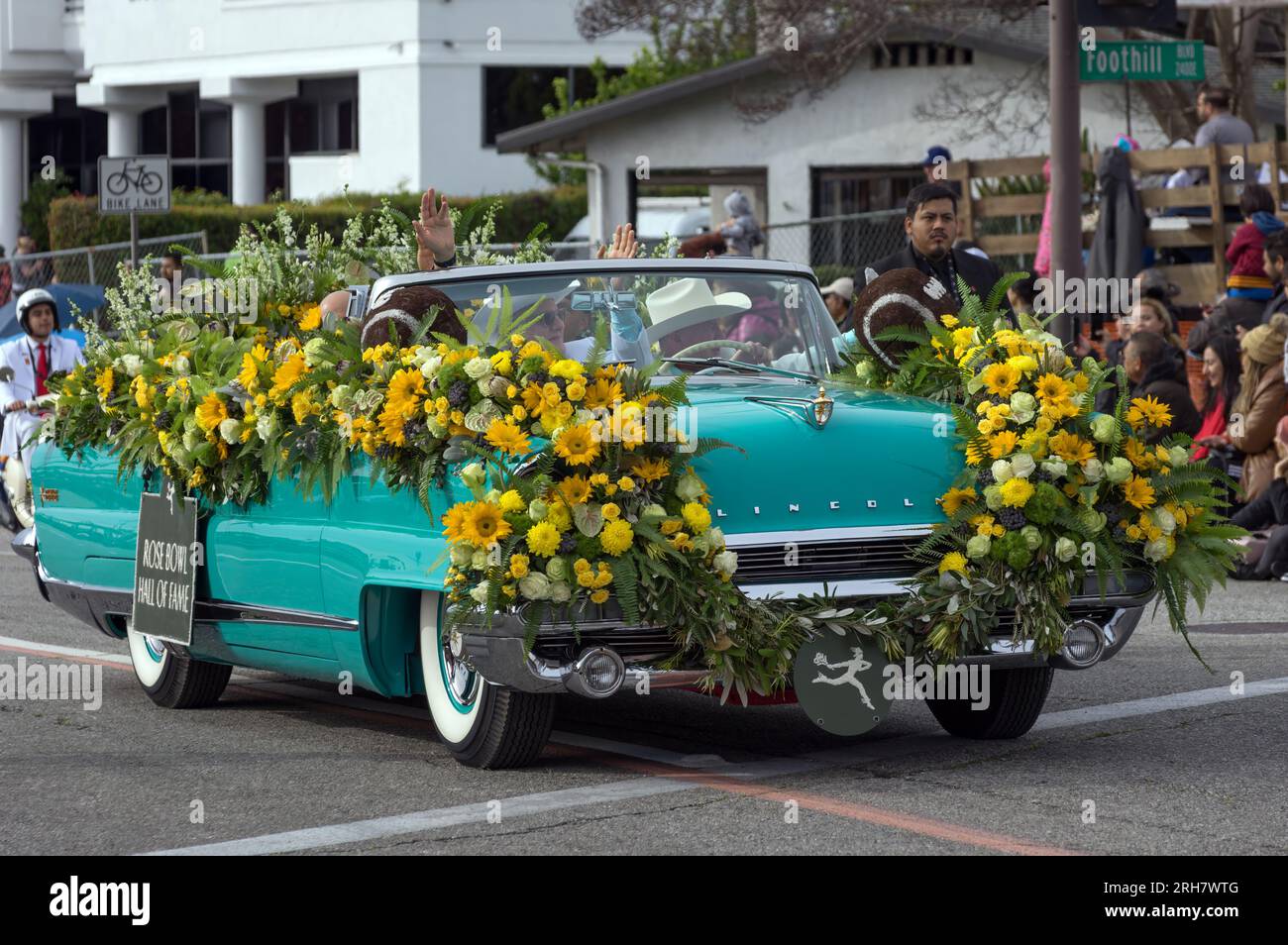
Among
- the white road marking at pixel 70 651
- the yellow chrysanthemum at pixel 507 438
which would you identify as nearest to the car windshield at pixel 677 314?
the yellow chrysanthemum at pixel 507 438

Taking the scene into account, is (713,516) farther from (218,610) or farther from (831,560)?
(218,610)

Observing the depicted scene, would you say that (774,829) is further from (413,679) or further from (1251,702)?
(1251,702)

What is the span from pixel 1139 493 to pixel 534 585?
2.11 meters

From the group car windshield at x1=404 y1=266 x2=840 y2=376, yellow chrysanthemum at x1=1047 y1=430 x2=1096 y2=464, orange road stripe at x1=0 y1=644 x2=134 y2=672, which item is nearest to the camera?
yellow chrysanthemum at x1=1047 y1=430 x2=1096 y2=464

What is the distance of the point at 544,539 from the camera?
688cm

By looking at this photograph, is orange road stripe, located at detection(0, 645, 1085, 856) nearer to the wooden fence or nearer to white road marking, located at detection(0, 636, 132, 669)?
white road marking, located at detection(0, 636, 132, 669)

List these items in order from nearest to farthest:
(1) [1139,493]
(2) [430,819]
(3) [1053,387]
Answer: (2) [430,819]
(1) [1139,493]
(3) [1053,387]

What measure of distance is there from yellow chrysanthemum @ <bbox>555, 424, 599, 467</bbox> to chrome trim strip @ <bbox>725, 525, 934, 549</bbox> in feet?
1.74

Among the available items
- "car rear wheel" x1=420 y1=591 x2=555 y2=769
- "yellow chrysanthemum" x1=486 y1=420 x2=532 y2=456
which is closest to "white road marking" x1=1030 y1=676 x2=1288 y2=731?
"car rear wheel" x1=420 y1=591 x2=555 y2=769

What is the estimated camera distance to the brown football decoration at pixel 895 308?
849cm

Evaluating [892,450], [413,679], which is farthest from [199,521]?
[892,450]

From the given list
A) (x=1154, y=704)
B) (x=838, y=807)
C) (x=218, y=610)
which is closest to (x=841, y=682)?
(x=838, y=807)

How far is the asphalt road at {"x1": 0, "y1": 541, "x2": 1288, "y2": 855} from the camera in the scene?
21.4 feet
